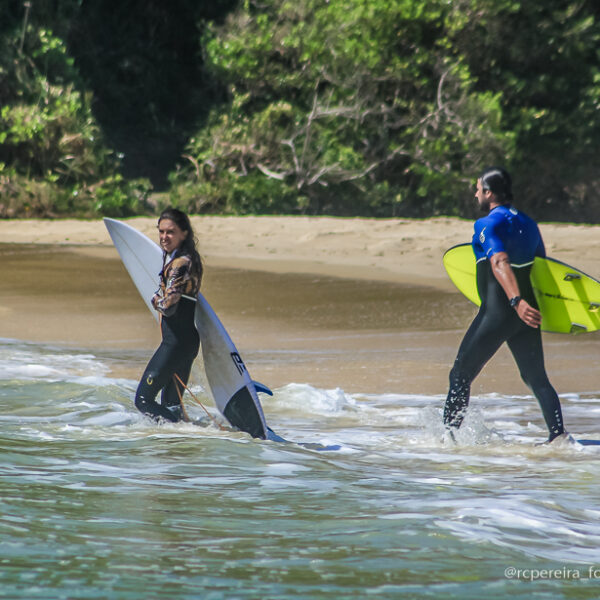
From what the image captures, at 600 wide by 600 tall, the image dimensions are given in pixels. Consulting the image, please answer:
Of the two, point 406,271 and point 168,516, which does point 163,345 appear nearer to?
point 168,516

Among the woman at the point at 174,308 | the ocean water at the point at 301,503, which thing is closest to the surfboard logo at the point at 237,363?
the woman at the point at 174,308

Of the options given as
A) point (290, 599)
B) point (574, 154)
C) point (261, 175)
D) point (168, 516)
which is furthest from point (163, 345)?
point (574, 154)

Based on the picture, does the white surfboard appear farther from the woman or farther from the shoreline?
the shoreline

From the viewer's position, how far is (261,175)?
25844 millimetres

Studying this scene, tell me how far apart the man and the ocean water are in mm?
378

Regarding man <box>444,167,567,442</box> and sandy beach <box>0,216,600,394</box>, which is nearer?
man <box>444,167,567,442</box>

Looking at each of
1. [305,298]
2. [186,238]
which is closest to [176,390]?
[186,238]

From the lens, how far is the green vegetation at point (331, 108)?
2492 cm

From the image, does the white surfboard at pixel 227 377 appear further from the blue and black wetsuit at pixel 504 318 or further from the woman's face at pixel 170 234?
the blue and black wetsuit at pixel 504 318

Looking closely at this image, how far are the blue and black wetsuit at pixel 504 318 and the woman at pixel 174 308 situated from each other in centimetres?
156

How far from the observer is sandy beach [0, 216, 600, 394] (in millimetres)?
9320

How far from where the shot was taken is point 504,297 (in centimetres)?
605

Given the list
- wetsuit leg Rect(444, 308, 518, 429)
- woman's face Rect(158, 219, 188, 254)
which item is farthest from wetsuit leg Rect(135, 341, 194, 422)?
wetsuit leg Rect(444, 308, 518, 429)

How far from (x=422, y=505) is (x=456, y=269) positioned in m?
2.13
